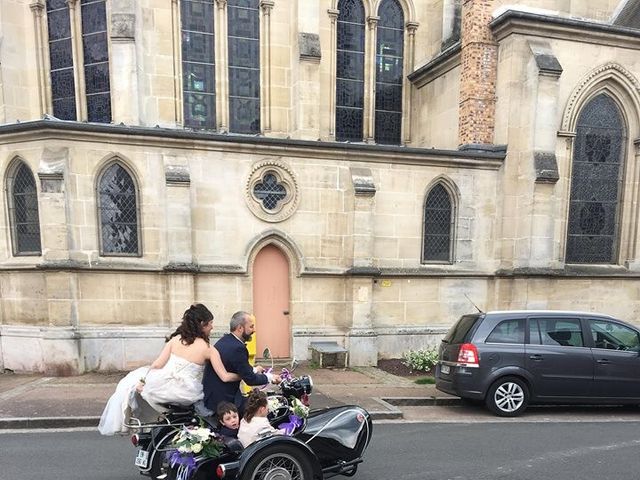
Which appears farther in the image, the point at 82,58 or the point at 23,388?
the point at 82,58

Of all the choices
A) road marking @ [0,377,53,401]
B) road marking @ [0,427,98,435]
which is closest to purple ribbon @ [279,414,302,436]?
road marking @ [0,427,98,435]

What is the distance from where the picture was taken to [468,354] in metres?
6.50

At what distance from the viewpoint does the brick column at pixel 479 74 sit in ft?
34.6

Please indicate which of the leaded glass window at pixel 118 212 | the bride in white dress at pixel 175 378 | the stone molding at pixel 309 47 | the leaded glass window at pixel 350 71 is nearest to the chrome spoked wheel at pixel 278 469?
the bride in white dress at pixel 175 378

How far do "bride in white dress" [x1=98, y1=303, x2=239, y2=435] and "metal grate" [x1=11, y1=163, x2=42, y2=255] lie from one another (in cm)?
630

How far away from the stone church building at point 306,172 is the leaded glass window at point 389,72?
8cm

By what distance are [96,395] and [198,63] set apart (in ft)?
31.0

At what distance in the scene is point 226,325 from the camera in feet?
29.7

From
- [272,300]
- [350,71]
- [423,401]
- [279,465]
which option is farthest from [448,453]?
[350,71]

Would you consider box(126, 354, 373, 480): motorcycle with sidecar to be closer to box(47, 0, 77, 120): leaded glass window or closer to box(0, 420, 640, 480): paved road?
box(0, 420, 640, 480): paved road

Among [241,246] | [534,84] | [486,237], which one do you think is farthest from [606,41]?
[241,246]

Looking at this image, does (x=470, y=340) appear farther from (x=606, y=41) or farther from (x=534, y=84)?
(x=606, y=41)

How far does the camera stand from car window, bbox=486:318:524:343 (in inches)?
261

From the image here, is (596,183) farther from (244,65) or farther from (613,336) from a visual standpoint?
(244,65)
